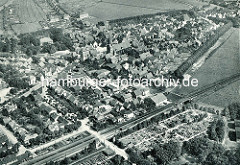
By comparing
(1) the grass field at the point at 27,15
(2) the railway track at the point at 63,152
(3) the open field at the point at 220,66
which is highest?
(1) the grass field at the point at 27,15

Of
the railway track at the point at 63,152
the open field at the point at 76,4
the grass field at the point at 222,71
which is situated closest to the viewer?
the railway track at the point at 63,152

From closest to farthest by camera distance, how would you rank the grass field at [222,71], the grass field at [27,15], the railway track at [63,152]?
1. the railway track at [63,152]
2. the grass field at [222,71]
3. the grass field at [27,15]

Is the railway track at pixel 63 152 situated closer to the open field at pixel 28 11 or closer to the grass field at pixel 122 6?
the grass field at pixel 122 6

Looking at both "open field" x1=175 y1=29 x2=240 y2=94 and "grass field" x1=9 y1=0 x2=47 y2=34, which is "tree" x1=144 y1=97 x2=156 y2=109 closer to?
"open field" x1=175 y1=29 x2=240 y2=94

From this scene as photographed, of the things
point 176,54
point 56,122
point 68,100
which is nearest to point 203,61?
point 176,54

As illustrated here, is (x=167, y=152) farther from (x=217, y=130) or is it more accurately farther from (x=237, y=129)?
(x=237, y=129)

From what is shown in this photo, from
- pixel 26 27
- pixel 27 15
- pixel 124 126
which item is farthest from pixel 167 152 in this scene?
pixel 27 15

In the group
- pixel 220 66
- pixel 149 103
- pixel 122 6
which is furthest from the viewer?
pixel 122 6

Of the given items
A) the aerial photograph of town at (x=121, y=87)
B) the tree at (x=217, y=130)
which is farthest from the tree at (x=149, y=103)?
the tree at (x=217, y=130)
